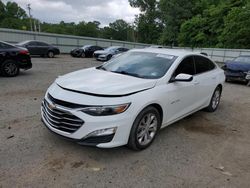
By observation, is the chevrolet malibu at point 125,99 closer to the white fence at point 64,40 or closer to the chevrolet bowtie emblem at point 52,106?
the chevrolet bowtie emblem at point 52,106

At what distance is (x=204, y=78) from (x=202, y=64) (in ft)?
1.22

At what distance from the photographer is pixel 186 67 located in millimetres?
4496

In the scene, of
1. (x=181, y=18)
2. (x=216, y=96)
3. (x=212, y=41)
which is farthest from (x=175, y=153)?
(x=181, y=18)

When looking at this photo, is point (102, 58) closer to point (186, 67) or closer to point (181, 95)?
point (186, 67)

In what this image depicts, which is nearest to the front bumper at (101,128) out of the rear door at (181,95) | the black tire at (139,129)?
the black tire at (139,129)

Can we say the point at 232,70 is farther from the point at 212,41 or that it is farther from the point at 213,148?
the point at 212,41

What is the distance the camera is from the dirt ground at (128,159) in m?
2.84

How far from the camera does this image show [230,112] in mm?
6012

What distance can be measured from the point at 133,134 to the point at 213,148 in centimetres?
153

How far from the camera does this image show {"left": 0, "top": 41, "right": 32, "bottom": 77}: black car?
8.32 meters

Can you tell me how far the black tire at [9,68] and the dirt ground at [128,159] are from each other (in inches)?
168

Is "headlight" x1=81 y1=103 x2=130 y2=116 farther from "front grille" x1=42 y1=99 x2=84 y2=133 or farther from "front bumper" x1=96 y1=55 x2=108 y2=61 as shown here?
"front bumper" x1=96 y1=55 x2=108 y2=61

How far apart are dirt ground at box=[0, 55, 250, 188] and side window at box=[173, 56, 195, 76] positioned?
1.15 metres

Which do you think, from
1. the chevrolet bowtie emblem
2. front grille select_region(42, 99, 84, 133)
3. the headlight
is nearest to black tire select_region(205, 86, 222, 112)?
the headlight
